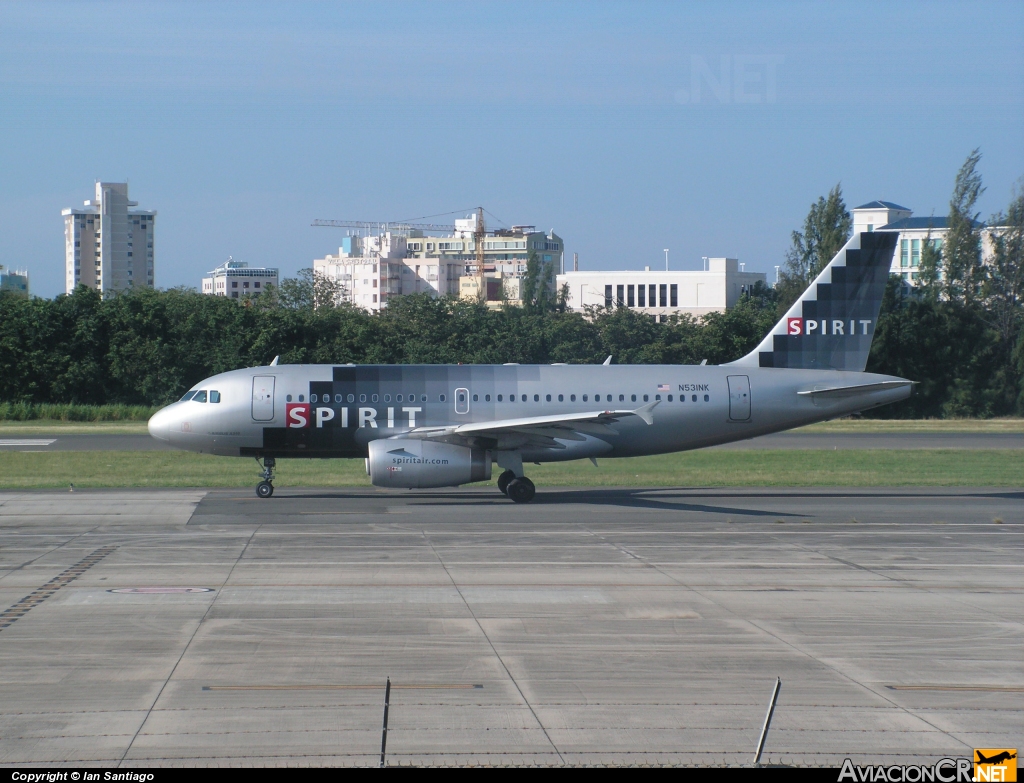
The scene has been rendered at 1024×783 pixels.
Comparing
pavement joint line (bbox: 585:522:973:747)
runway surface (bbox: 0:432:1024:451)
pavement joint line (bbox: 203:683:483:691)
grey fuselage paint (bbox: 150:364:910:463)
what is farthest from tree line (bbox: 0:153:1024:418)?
pavement joint line (bbox: 203:683:483:691)

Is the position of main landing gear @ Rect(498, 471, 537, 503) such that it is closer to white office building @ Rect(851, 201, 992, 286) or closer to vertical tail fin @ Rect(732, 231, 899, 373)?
vertical tail fin @ Rect(732, 231, 899, 373)

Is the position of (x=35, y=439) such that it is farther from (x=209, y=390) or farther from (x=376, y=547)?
(x=376, y=547)

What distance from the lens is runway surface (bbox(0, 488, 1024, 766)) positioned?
9.18 m

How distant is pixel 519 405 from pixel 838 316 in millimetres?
9919

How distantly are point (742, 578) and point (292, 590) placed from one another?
720 cm

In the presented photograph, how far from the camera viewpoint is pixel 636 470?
35938mm

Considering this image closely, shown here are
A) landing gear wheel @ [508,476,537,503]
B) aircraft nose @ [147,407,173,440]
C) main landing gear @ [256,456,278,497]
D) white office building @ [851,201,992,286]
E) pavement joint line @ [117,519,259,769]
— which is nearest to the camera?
pavement joint line @ [117,519,259,769]

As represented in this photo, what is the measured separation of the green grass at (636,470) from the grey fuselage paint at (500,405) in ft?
11.3

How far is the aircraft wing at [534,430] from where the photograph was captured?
86.8 feet

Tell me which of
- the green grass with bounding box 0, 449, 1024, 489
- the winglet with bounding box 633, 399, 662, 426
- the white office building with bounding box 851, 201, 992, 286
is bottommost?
the green grass with bounding box 0, 449, 1024, 489

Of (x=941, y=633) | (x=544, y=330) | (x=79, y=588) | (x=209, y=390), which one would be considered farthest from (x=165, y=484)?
(x=544, y=330)

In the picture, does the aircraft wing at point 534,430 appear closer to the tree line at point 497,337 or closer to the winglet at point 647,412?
the winglet at point 647,412

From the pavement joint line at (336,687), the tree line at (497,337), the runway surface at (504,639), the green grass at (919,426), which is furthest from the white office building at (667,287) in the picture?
the pavement joint line at (336,687)

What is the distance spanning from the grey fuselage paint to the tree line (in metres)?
40.2
